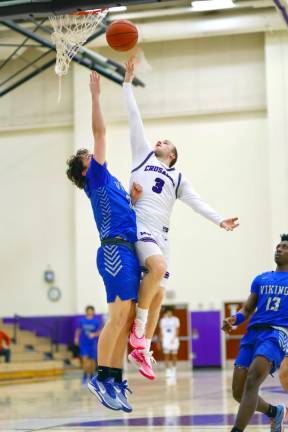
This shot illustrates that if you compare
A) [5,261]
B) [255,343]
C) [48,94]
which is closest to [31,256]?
[5,261]

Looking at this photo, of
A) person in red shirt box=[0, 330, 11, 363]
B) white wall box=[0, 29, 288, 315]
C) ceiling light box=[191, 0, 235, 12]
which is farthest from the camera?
white wall box=[0, 29, 288, 315]

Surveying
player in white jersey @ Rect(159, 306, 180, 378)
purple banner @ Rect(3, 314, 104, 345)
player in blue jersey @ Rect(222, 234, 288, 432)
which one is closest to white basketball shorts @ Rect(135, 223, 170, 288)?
player in blue jersey @ Rect(222, 234, 288, 432)

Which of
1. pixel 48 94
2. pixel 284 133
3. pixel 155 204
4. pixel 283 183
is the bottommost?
pixel 155 204

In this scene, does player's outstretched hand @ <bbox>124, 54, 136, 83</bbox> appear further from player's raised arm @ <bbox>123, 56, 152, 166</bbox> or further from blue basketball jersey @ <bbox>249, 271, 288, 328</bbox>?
blue basketball jersey @ <bbox>249, 271, 288, 328</bbox>

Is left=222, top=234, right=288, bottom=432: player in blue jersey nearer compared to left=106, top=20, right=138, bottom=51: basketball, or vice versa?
left=222, top=234, right=288, bottom=432: player in blue jersey

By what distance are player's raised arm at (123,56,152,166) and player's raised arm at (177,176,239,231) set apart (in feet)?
1.64

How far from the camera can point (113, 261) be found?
727 cm

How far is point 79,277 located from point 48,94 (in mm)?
6469

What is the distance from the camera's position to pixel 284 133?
25469 mm

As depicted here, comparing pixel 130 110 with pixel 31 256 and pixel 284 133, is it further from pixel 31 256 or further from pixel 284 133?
pixel 31 256

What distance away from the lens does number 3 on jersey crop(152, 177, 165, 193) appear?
25.7ft

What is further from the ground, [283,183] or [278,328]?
[283,183]

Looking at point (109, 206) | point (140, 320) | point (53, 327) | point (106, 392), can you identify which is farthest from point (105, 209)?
point (53, 327)

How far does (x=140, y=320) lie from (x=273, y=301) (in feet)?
5.68
